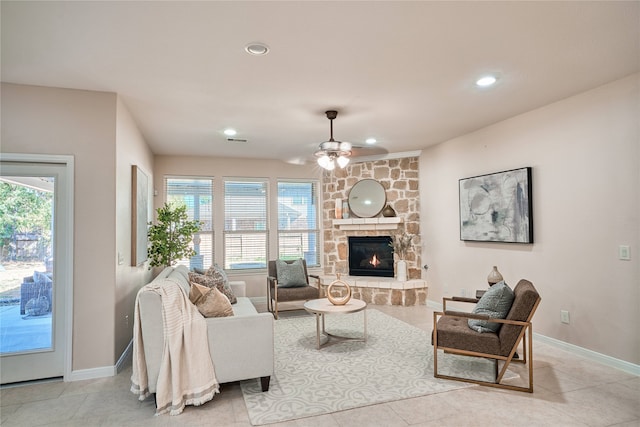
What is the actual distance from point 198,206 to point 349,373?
4.36 meters

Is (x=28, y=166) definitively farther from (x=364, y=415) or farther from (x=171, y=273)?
(x=364, y=415)

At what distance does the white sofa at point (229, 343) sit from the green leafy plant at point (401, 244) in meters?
3.73

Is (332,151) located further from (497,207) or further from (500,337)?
(500,337)

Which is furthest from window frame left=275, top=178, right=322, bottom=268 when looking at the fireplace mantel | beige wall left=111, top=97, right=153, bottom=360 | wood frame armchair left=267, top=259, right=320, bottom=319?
beige wall left=111, top=97, right=153, bottom=360

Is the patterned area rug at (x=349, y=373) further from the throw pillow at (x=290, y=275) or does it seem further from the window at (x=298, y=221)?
the window at (x=298, y=221)

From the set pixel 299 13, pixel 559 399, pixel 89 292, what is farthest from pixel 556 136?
pixel 89 292

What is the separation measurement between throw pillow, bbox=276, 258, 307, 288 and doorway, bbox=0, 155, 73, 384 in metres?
2.90

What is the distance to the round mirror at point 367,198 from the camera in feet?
21.6

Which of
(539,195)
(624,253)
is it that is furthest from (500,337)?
(539,195)

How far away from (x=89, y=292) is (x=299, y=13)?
9.67ft

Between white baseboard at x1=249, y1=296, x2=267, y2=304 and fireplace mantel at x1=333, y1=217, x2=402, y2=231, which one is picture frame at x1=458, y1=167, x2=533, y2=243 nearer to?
fireplace mantel at x1=333, y1=217, x2=402, y2=231

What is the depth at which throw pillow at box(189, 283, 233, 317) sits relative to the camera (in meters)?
2.97

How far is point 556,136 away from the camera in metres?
3.93

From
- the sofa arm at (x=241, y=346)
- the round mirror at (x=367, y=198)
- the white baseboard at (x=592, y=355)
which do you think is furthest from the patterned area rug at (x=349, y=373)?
the round mirror at (x=367, y=198)
